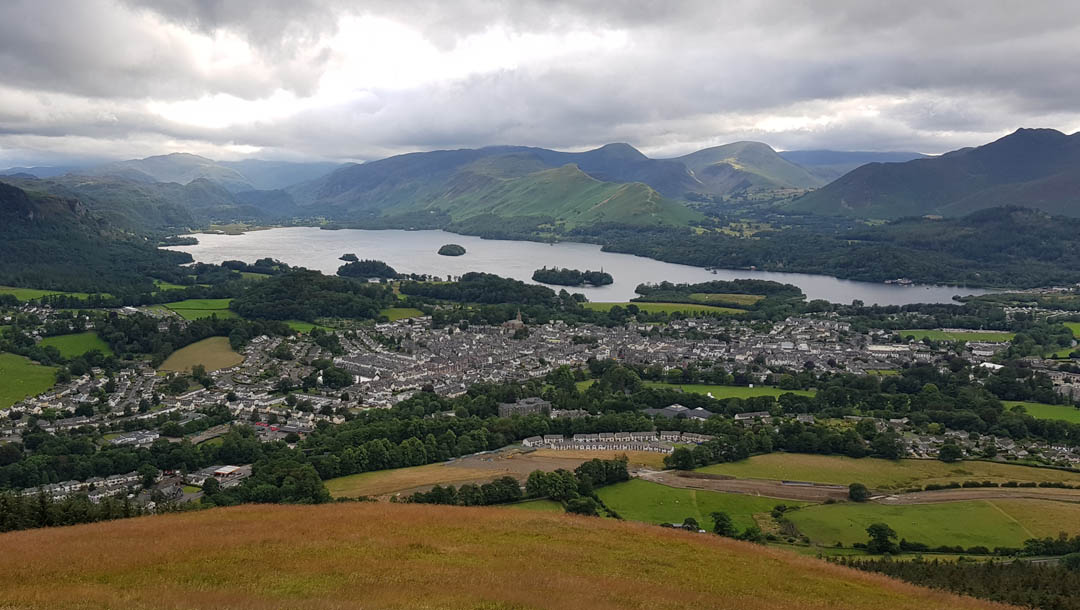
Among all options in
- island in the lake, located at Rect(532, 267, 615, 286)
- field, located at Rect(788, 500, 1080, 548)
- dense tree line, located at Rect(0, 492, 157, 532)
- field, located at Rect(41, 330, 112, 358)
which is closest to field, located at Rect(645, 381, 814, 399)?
field, located at Rect(788, 500, 1080, 548)

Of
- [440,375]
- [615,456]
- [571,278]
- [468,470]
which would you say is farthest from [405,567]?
[571,278]

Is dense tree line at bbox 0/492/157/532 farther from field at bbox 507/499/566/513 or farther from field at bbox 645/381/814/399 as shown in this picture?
field at bbox 645/381/814/399

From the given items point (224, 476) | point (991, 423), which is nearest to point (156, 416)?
point (224, 476)

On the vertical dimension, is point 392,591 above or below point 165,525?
above

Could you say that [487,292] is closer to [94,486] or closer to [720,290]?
[720,290]

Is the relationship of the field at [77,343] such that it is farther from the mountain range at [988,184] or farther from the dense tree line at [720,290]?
the mountain range at [988,184]

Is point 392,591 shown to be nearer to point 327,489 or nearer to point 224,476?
point 327,489

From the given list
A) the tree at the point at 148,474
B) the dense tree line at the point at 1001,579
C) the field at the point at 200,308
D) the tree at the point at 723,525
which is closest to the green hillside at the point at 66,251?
the field at the point at 200,308
